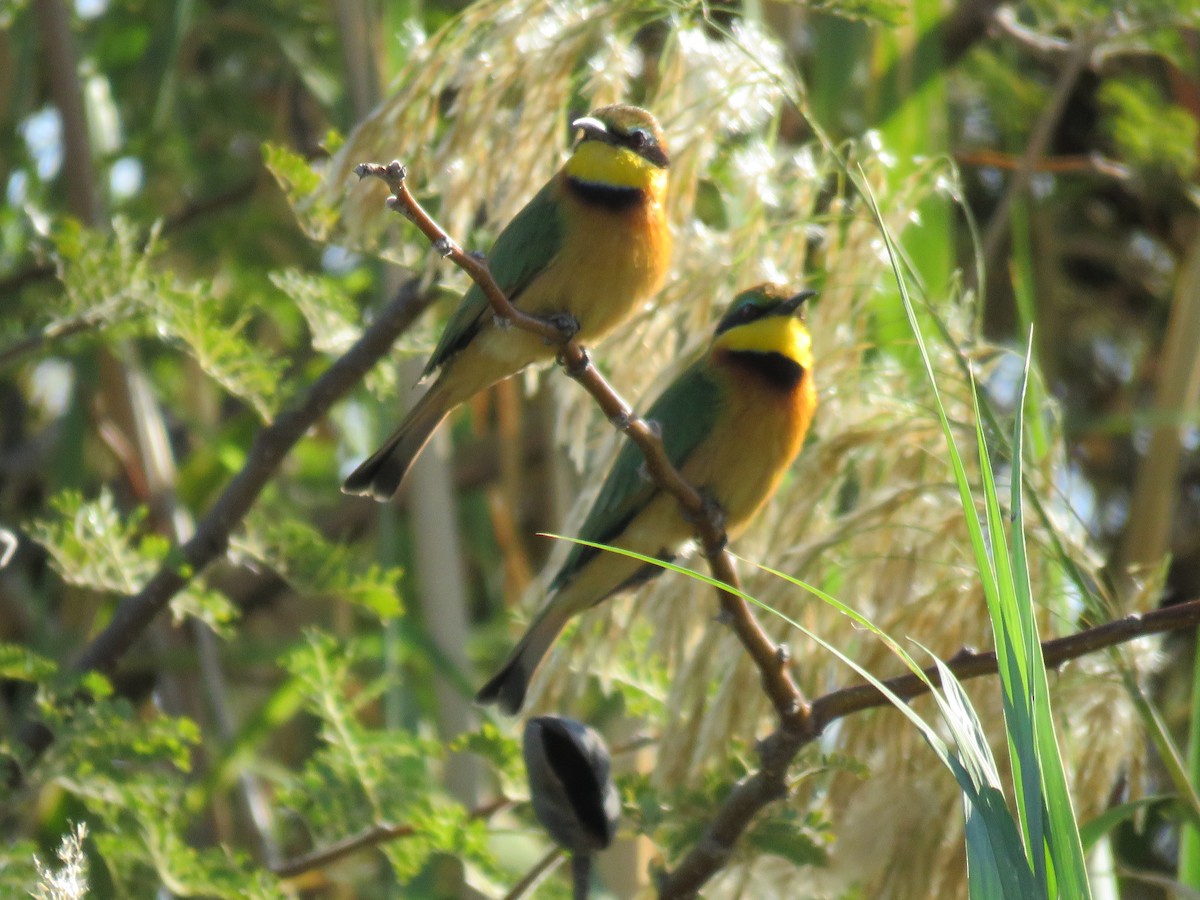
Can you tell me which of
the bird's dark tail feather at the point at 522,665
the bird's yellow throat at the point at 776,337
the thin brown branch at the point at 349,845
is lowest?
the thin brown branch at the point at 349,845

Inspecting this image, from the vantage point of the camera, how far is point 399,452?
8.05 feet

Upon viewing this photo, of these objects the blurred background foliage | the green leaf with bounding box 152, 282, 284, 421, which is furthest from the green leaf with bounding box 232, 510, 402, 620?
the green leaf with bounding box 152, 282, 284, 421

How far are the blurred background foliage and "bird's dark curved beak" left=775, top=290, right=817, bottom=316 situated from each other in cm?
4

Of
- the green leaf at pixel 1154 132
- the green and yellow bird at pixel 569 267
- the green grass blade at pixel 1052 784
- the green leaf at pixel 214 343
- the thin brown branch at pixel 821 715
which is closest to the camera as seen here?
the green grass blade at pixel 1052 784

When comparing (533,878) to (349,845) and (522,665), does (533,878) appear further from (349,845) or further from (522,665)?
(522,665)

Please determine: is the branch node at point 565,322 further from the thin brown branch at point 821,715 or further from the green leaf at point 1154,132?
the green leaf at point 1154,132

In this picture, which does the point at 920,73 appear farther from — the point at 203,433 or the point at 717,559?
the point at 203,433

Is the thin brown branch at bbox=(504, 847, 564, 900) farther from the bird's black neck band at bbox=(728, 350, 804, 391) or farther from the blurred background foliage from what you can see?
the bird's black neck band at bbox=(728, 350, 804, 391)

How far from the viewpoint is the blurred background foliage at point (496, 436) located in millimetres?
2043

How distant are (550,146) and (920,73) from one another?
3.55 feet

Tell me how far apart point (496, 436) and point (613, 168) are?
5.45ft

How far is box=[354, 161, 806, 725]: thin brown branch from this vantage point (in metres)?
1.54

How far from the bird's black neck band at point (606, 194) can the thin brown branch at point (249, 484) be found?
437 millimetres

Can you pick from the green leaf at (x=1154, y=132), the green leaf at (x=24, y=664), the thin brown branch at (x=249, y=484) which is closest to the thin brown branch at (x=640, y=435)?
the thin brown branch at (x=249, y=484)
